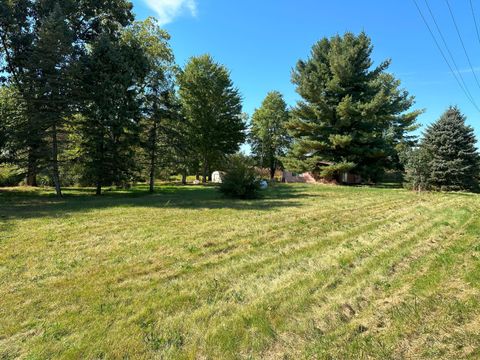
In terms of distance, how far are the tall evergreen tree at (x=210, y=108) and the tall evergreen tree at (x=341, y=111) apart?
6.03 metres

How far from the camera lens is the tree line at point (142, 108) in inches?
550

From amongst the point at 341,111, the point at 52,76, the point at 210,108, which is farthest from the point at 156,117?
the point at 341,111

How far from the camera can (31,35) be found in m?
15.0

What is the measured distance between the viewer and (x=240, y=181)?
40.9 ft

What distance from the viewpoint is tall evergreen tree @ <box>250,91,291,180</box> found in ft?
125

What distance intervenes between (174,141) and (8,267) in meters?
14.7

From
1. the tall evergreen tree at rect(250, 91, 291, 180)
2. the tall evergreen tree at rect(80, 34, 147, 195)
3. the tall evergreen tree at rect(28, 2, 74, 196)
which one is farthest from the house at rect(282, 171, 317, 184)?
the tall evergreen tree at rect(28, 2, 74, 196)

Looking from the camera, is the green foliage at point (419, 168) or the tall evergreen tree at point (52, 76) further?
the green foliage at point (419, 168)

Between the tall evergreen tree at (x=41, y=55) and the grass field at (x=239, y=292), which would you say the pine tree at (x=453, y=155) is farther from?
the tall evergreen tree at (x=41, y=55)

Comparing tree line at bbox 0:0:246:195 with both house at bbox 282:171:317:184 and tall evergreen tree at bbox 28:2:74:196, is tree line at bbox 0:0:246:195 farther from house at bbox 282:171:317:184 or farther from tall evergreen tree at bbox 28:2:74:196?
house at bbox 282:171:317:184

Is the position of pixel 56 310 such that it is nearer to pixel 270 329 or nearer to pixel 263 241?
pixel 270 329

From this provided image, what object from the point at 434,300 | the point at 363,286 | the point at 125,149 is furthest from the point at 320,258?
the point at 125,149

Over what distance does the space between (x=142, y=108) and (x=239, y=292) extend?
1530cm

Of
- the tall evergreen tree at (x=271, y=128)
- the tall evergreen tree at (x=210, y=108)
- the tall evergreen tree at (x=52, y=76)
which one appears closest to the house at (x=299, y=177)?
the tall evergreen tree at (x=271, y=128)
